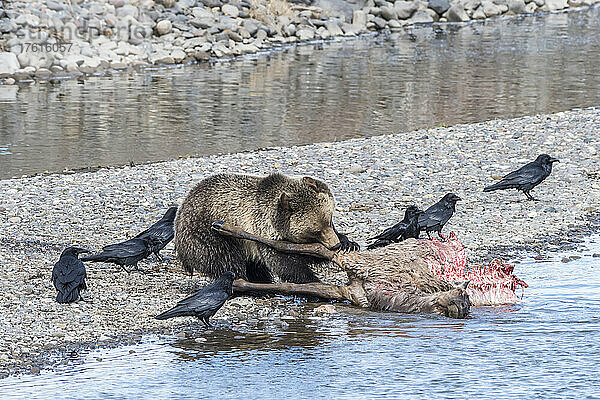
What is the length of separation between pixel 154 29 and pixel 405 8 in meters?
11.4

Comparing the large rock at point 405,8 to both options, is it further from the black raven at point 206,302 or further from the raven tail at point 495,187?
the black raven at point 206,302

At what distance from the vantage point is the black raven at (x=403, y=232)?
27.7 feet

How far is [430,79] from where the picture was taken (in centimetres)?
2375

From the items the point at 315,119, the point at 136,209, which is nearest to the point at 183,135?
the point at 315,119

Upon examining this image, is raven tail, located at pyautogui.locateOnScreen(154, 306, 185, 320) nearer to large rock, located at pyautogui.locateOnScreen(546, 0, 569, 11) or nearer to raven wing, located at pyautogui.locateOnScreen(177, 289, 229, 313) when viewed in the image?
raven wing, located at pyautogui.locateOnScreen(177, 289, 229, 313)

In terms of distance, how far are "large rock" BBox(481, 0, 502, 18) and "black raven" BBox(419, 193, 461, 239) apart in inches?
1222

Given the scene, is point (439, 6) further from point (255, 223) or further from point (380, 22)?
point (255, 223)

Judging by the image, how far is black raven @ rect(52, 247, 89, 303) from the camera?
696 centimetres

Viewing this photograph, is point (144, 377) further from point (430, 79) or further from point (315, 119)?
A: point (430, 79)

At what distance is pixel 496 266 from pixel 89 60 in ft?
66.8

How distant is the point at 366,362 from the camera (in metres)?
5.96

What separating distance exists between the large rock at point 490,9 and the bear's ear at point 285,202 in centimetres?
3344

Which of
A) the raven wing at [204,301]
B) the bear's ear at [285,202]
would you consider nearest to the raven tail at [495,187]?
the bear's ear at [285,202]

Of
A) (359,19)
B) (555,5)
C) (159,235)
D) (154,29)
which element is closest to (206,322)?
(159,235)
